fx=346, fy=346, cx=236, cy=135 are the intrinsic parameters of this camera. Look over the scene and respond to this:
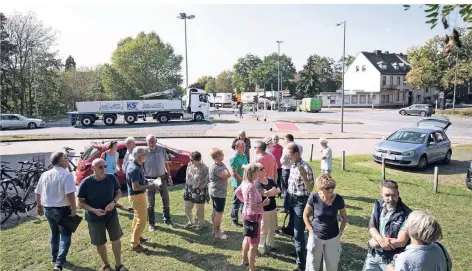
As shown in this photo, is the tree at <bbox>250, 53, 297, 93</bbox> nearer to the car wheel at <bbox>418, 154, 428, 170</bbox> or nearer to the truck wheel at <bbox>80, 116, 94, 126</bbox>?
the truck wheel at <bbox>80, 116, 94, 126</bbox>

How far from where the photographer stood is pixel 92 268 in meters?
5.38

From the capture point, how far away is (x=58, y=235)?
550cm

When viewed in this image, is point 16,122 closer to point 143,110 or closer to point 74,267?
point 143,110

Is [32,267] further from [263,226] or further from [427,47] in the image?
[427,47]

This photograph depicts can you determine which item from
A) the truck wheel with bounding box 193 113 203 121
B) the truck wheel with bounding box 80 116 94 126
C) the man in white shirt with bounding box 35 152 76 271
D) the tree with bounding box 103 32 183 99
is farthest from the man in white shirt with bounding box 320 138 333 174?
the tree with bounding box 103 32 183 99

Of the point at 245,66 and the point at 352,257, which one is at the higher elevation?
the point at 245,66

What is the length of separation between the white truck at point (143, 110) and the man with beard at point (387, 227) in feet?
102

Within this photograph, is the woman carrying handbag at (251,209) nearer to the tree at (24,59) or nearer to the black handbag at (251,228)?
the black handbag at (251,228)

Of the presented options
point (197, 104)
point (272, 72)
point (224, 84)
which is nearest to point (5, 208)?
point (197, 104)

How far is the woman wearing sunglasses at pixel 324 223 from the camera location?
169 inches

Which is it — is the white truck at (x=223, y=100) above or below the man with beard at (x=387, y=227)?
above

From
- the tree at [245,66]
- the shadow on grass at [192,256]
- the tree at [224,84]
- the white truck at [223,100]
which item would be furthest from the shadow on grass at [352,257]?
the tree at [245,66]

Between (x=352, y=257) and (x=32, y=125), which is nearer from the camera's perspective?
(x=352, y=257)

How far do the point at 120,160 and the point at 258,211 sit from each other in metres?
5.98
